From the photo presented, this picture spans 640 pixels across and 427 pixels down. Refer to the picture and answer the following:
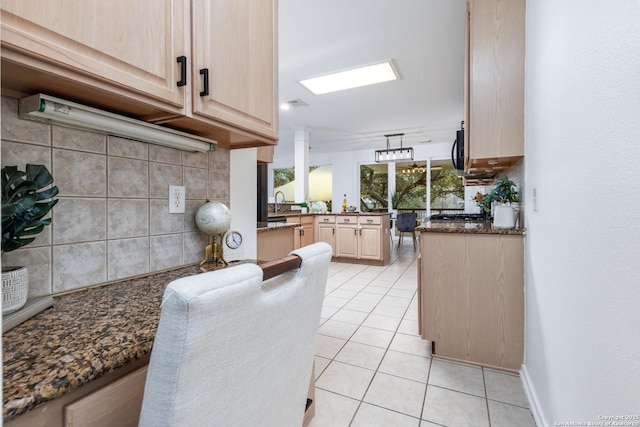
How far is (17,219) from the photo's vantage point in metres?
0.69

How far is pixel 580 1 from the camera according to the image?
0.94 meters

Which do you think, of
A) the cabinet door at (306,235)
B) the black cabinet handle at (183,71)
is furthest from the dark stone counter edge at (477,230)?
the cabinet door at (306,235)

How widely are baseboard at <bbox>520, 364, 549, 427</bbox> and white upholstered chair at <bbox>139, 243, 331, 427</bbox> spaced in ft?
4.32

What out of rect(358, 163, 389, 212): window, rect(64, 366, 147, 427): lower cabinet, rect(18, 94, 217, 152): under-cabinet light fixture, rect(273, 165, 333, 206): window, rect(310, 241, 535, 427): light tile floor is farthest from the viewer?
rect(273, 165, 333, 206): window

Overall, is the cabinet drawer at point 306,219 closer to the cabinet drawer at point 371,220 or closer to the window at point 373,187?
the cabinet drawer at point 371,220

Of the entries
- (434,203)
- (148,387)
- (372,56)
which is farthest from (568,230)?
(434,203)

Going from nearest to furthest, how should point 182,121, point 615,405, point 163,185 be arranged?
point 615,405
point 182,121
point 163,185

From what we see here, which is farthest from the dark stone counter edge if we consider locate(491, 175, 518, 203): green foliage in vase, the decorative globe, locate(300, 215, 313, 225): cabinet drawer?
locate(300, 215, 313, 225): cabinet drawer

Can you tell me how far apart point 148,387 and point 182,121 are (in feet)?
2.76

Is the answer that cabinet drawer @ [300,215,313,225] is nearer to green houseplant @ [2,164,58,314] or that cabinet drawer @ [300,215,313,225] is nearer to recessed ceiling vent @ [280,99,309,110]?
recessed ceiling vent @ [280,99,309,110]

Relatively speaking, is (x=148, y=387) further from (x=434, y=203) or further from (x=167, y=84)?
(x=434, y=203)

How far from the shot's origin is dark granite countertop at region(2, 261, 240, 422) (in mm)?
463

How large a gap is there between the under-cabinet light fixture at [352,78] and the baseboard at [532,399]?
2.95 m

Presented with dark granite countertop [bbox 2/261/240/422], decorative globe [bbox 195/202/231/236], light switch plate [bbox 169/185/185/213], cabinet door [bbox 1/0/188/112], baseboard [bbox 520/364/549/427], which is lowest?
baseboard [bbox 520/364/549/427]
